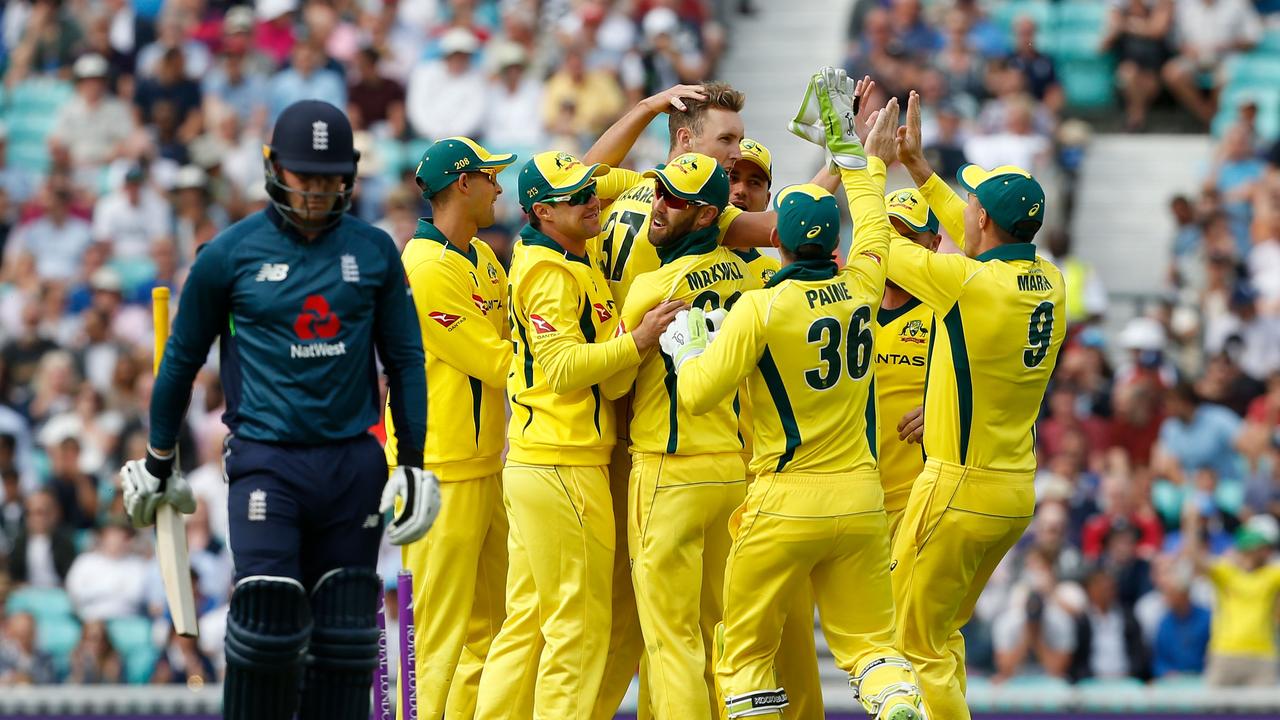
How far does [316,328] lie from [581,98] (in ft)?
36.2

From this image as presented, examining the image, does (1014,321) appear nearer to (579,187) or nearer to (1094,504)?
(579,187)

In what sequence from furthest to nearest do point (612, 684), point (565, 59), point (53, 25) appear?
point (53, 25) < point (565, 59) < point (612, 684)

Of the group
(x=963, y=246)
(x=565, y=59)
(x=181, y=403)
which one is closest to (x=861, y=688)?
(x=963, y=246)

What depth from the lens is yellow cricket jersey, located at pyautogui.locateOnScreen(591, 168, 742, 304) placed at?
9.24 meters

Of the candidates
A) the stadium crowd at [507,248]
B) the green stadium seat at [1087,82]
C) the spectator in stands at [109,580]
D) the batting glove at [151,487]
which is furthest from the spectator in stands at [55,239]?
the batting glove at [151,487]

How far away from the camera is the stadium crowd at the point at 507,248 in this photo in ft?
48.9

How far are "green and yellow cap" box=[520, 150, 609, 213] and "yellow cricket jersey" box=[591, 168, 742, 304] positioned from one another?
383 mm

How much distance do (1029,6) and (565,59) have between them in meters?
4.40

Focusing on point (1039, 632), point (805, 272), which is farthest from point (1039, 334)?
point (1039, 632)

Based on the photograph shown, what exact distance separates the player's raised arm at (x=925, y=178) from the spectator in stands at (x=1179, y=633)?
236 inches

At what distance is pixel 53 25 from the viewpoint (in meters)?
20.6

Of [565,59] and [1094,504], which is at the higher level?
[565,59]

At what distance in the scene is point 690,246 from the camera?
892 cm

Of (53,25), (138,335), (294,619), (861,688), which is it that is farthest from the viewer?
(53,25)
